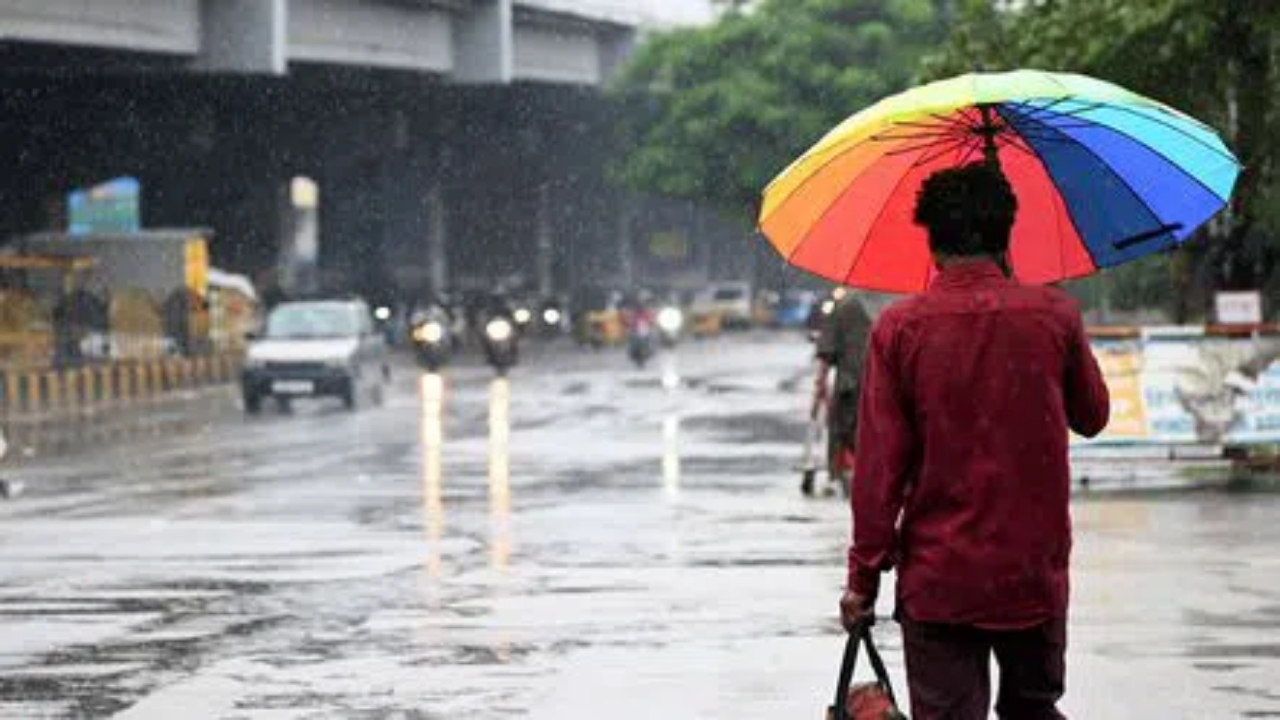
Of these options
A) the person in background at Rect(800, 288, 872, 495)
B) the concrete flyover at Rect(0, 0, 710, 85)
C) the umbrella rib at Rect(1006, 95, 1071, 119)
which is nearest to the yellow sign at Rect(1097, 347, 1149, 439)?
the person in background at Rect(800, 288, 872, 495)

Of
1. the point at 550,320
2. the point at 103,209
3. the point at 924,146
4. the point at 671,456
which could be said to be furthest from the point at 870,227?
the point at 103,209

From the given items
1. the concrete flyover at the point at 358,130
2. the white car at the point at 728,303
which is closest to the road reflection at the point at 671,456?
the concrete flyover at the point at 358,130

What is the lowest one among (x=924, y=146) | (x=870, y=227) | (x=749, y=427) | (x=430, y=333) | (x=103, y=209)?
(x=749, y=427)

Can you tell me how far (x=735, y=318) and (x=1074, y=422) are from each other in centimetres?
9368

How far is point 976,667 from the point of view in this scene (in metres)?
7.21

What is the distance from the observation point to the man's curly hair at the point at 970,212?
24.2 ft

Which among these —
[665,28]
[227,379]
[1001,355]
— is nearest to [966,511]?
[1001,355]

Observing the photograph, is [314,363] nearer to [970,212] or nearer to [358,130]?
[358,130]

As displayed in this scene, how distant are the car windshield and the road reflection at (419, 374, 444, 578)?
1511mm

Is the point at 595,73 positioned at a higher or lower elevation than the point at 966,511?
higher

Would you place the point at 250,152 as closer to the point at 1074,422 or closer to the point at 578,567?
the point at 578,567

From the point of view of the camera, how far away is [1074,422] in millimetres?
7480

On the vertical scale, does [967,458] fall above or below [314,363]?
above

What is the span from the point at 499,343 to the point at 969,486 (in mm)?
51080
